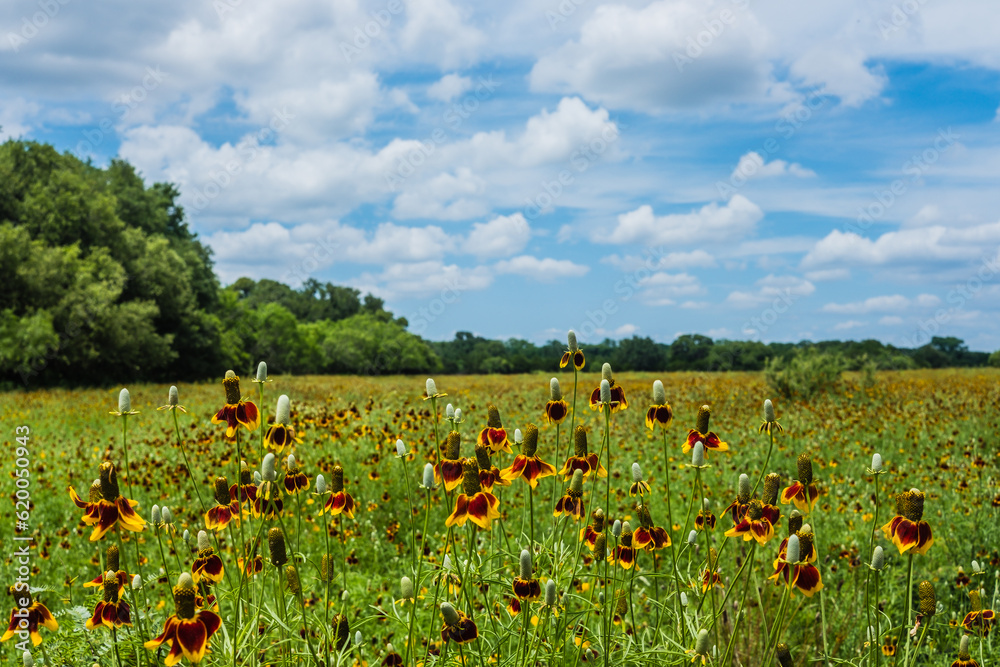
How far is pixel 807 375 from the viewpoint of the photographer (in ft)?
43.3

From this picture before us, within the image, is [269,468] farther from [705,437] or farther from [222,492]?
[705,437]

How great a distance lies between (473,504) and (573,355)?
29.5 inches

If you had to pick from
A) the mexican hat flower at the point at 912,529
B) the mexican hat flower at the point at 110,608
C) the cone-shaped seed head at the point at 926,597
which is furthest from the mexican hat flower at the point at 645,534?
the mexican hat flower at the point at 110,608

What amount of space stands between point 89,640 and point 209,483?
4484mm

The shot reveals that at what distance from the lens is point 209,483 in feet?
21.7

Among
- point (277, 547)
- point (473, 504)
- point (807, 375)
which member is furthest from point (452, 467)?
point (807, 375)

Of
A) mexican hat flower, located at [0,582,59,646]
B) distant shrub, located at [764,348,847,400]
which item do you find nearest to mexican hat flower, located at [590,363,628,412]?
mexican hat flower, located at [0,582,59,646]

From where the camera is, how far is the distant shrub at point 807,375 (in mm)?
13141

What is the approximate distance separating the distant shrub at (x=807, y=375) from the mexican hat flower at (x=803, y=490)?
1180 cm

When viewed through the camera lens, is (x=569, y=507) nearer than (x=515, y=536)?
Yes

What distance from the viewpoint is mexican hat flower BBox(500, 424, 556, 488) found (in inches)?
80.0

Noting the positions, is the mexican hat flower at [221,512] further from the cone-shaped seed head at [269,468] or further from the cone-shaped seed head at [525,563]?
the cone-shaped seed head at [525,563]

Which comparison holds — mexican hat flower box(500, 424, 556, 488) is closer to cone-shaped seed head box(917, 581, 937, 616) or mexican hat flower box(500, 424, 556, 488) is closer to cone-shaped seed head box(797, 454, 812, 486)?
cone-shaped seed head box(797, 454, 812, 486)

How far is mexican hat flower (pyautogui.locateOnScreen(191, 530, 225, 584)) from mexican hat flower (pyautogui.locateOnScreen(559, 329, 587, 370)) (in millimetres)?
1309
